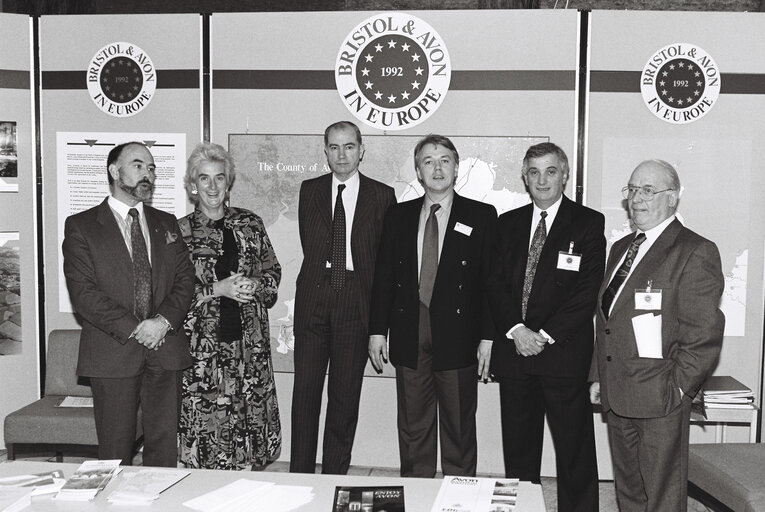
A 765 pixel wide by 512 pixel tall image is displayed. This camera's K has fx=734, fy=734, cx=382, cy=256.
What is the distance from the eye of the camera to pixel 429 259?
3832mm

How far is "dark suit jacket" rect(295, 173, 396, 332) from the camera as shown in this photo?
13.4ft

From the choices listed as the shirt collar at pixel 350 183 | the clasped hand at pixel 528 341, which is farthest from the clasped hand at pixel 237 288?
the clasped hand at pixel 528 341

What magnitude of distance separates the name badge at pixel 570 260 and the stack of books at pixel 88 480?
7.15 feet

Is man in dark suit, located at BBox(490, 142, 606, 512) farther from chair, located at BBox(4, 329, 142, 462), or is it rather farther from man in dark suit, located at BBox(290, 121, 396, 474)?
chair, located at BBox(4, 329, 142, 462)

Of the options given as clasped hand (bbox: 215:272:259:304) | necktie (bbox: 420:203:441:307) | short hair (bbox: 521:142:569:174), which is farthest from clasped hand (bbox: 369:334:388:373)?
short hair (bbox: 521:142:569:174)

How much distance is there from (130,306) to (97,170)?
1.74 m

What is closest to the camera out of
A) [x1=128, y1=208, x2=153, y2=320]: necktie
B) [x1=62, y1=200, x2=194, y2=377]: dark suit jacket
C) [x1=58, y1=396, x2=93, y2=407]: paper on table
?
[x1=62, y1=200, x2=194, y2=377]: dark suit jacket

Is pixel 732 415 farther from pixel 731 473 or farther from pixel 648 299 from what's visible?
pixel 648 299

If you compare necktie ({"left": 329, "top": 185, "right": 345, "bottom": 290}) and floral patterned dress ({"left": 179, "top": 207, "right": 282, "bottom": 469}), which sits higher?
necktie ({"left": 329, "top": 185, "right": 345, "bottom": 290})

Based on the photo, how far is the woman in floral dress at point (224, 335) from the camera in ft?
12.3

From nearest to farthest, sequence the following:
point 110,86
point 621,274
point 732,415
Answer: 1. point 621,274
2. point 732,415
3. point 110,86

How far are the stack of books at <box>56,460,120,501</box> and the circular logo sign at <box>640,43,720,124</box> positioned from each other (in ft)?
12.2

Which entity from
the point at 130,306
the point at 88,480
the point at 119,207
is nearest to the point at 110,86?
the point at 119,207

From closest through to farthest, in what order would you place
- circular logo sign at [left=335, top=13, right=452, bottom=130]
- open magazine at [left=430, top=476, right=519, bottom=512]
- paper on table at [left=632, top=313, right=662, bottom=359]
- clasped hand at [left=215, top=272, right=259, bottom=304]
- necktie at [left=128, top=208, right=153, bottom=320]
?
1. open magazine at [left=430, top=476, right=519, bottom=512]
2. paper on table at [left=632, top=313, right=662, bottom=359]
3. necktie at [left=128, top=208, right=153, bottom=320]
4. clasped hand at [left=215, top=272, right=259, bottom=304]
5. circular logo sign at [left=335, top=13, right=452, bottom=130]
